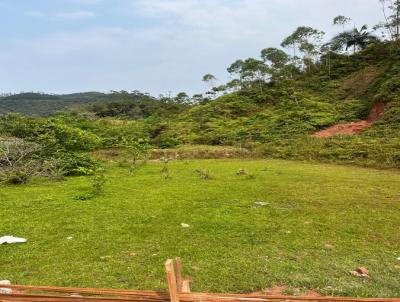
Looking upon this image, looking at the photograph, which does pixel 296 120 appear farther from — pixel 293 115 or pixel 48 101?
pixel 48 101

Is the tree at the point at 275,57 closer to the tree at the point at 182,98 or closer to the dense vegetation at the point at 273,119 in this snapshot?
the dense vegetation at the point at 273,119

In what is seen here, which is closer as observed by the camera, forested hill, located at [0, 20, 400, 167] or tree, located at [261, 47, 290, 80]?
forested hill, located at [0, 20, 400, 167]

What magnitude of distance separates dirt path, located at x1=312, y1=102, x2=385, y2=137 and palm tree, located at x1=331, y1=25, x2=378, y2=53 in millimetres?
23104

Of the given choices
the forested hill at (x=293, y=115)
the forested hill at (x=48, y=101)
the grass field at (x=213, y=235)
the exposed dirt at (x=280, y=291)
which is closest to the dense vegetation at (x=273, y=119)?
the forested hill at (x=293, y=115)

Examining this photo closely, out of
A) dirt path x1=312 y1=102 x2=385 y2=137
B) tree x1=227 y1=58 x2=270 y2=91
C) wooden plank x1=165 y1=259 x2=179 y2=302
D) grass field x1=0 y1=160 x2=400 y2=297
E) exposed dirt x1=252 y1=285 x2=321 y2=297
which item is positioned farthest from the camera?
tree x1=227 y1=58 x2=270 y2=91

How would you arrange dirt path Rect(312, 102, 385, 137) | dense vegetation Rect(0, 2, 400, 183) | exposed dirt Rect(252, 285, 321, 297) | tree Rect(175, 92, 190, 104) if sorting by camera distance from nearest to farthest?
Answer: 1. exposed dirt Rect(252, 285, 321, 297)
2. dense vegetation Rect(0, 2, 400, 183)
3. dirt path Rect(312, 102, 385, 137)
4. tree Rect(175, 92, 190, 104)

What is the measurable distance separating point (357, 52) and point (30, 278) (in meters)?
48.9

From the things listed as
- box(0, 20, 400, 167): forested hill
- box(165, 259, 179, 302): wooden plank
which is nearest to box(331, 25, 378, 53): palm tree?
box(0, 20, 400, 167): forested hill

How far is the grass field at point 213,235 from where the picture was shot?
4.88 meters

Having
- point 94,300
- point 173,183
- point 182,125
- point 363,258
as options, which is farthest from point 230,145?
point 94,300

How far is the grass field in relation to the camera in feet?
16.0

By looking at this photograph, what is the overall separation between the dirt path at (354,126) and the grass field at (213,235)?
51.7 ft

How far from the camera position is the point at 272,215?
8.01 meters

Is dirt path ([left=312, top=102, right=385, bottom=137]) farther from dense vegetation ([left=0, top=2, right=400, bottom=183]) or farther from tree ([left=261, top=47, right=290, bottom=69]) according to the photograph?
tree ([left=261, top=47, right=290, bottom=69])
